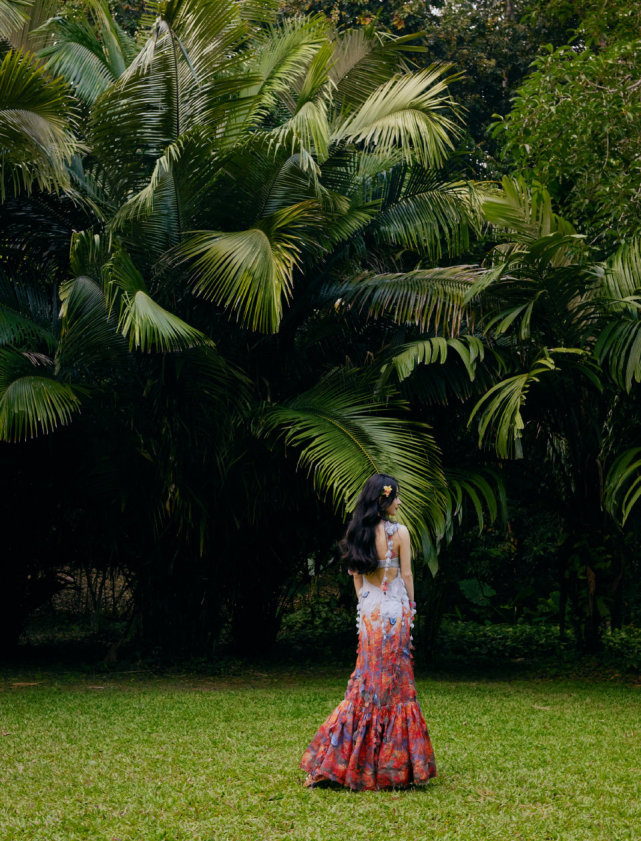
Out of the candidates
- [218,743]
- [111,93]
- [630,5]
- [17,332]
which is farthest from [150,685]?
[630,5]

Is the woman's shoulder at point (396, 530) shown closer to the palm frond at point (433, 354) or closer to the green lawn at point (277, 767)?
the green lawn at point (277, 767)

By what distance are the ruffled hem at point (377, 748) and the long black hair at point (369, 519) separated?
72cm

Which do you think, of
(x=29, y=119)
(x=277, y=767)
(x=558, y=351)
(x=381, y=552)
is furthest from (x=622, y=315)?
(x=29, y=119)

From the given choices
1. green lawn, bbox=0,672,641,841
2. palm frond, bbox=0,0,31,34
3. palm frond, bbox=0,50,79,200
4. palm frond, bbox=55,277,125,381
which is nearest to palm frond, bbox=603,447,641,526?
green lawn, bbox=0,672,641,841

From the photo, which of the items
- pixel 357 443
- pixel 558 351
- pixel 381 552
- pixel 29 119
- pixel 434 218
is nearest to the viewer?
pixel 381 552

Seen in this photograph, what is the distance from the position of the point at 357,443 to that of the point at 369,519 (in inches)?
113

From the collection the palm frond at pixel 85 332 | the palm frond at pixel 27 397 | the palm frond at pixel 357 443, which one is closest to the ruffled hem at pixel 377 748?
the palm frond at pixel 357 443

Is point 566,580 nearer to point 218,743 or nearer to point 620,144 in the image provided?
point 620,144

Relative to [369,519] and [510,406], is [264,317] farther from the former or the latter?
[369,519]

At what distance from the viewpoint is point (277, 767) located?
5625mm

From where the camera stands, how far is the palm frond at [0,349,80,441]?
24.8 ft

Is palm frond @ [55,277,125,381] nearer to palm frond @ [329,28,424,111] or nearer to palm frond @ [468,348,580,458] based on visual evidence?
palm frond @ [468,348,580,458]

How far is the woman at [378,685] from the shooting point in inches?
197

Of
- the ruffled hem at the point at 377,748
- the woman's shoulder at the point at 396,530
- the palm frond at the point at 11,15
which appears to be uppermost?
the palm frond at the point at 11,15
